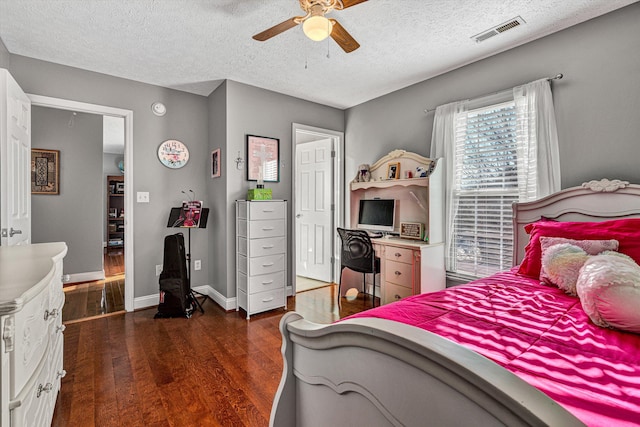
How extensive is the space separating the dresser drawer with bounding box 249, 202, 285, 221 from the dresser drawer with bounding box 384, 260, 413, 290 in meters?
1.30

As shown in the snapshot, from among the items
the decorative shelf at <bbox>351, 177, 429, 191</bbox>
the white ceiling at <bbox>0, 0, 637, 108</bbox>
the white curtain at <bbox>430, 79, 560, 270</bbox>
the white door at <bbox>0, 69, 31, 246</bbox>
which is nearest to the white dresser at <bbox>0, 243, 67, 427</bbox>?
A: the white door at <bbox>0, 69, 31, 246</bbox>

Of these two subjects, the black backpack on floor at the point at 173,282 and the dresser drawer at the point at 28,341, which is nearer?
the dresser drawer at the point at 28,341

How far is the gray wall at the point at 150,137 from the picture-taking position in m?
3.02

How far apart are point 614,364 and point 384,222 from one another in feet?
9.03

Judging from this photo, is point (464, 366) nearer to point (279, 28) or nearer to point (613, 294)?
point (613, 294)

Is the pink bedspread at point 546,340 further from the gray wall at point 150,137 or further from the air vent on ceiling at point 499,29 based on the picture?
the gray wall at point 150,137

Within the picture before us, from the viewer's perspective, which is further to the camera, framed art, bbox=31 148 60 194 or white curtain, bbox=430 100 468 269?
framed art, bbox=31 148 60 194

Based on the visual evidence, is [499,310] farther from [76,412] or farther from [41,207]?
[41,207]

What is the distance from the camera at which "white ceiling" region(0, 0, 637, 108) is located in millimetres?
2131

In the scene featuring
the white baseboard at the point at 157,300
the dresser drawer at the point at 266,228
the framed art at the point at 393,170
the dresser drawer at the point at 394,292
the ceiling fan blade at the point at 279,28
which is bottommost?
the white baseboard at the point at 157,300

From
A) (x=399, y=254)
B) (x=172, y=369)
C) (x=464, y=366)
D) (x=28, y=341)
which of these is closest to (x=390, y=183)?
(x=399, y=254)

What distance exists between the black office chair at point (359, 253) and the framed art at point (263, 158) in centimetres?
113

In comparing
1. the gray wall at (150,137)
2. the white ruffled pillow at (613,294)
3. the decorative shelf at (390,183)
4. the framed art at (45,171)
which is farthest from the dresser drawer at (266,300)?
the framed art at (45,171)

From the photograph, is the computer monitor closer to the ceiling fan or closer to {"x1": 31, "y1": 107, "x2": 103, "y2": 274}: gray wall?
the ceiling fan
